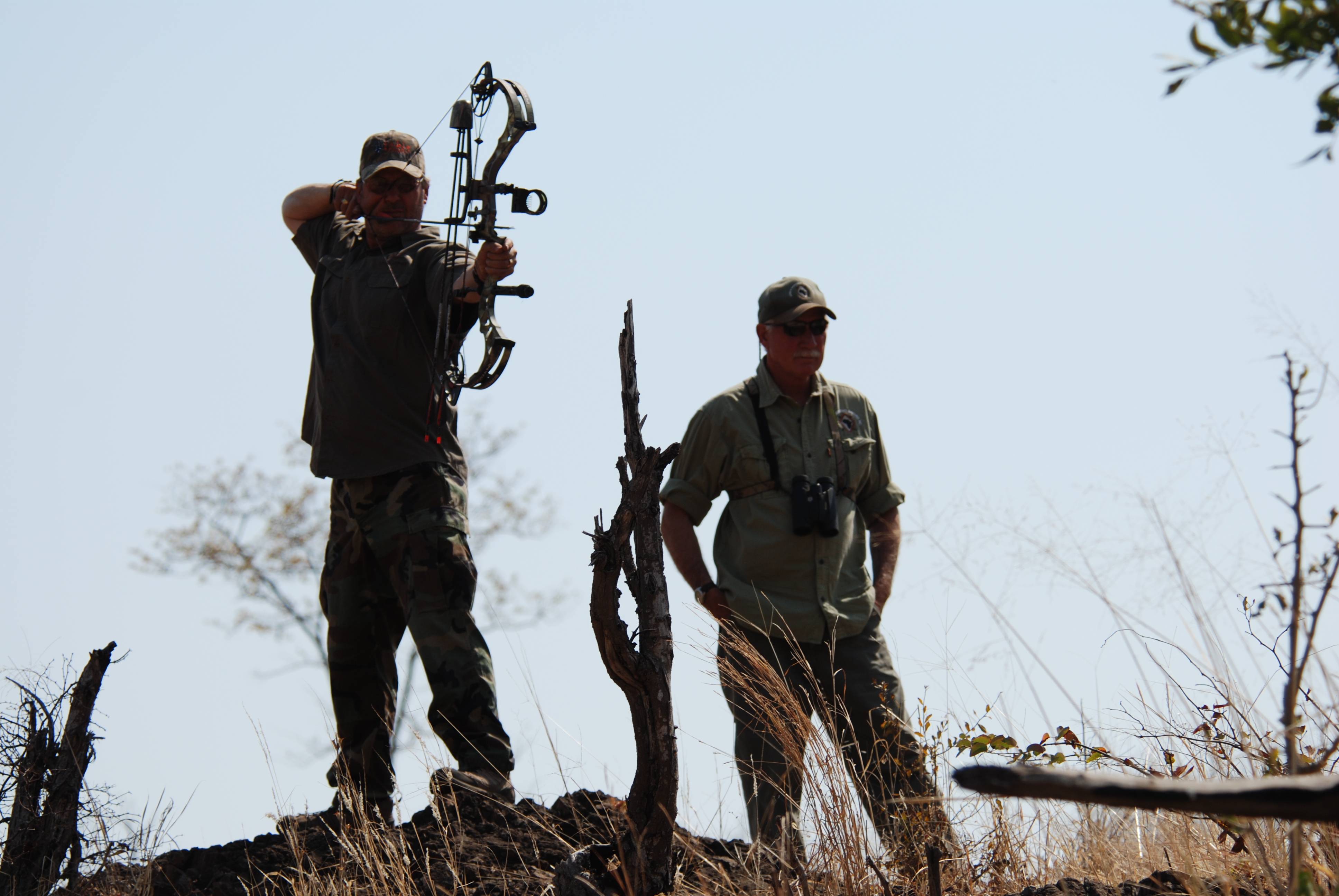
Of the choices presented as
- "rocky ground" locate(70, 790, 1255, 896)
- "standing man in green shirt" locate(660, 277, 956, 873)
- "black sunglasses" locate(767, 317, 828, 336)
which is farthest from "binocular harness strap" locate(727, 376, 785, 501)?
"rocky ground" locate(70, 790, 1255, 896)

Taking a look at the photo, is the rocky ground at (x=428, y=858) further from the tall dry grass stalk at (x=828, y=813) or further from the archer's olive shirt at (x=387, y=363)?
the archer's olive shirt at (x=387, y=363)

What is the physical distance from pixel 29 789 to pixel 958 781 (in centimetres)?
359

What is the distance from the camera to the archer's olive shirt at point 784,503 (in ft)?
13.9

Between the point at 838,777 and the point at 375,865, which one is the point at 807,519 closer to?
the point at 838,777

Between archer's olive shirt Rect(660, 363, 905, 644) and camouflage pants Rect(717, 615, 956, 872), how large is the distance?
4.2 inches

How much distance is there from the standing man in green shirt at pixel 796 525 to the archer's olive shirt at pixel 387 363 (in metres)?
0.87

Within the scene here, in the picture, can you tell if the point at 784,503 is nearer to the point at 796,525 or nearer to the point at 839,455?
the point at 796,525

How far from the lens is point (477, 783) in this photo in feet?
12.6

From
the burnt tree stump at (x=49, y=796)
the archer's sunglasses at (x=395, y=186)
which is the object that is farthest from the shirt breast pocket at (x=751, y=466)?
the burnt tree stump at (x=49, y=796)

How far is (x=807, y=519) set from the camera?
168 inches

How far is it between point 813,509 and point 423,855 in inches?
65.1

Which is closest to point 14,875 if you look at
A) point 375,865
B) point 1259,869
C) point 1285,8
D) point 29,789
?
point 29,789

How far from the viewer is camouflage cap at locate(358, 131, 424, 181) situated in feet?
14.8

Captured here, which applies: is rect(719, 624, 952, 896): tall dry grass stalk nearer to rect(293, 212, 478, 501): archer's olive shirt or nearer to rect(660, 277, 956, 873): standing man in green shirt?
rect(660, 277, 956, 873): standing man in green shirt
